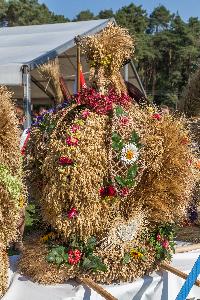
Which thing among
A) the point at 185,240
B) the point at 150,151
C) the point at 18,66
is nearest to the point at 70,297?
the point at 150,151

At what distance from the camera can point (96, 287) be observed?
2.41 m

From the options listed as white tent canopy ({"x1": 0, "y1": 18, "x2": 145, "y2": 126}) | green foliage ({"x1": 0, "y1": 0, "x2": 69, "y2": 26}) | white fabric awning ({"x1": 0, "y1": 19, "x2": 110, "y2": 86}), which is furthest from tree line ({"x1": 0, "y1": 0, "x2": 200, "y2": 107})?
white fabric awning ({"x1": 0, "y1": 19, "x2": 110, "y2": 86})

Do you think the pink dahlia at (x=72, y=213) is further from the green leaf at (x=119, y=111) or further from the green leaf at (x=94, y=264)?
the green leaf at (x=119, y=111)

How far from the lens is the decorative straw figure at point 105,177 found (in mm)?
2414

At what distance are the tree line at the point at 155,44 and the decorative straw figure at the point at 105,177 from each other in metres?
18.8

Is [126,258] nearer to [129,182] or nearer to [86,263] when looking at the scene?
[86,263]

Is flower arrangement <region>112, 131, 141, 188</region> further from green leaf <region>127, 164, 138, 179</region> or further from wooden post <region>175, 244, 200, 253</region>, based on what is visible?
wooden post <region>175, 244, 200, 253</region>

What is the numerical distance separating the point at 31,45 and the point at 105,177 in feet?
19.8

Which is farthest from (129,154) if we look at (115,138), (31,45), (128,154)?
(31,45)

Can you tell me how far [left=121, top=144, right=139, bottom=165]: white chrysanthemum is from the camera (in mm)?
2459

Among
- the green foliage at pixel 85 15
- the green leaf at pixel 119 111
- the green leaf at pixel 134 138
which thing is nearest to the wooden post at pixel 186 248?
the green leaf at pixel 134 138

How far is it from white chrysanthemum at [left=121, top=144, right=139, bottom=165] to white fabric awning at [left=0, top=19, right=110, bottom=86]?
3.90m

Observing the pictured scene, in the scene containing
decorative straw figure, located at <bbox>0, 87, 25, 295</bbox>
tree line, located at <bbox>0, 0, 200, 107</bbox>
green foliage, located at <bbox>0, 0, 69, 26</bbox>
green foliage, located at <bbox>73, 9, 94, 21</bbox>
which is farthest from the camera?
green foliage, located at <bbox>73, 9, 94, 21</bbox>

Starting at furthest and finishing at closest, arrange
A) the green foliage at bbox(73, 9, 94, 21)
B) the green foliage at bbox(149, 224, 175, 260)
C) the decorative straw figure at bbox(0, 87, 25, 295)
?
the green foliage at bbox(73, 9, 94, 21) < the green foliage at bbox(149, 224, 175, 260) < the decorative straw figure at bbox(0, 87, 25, 295)
